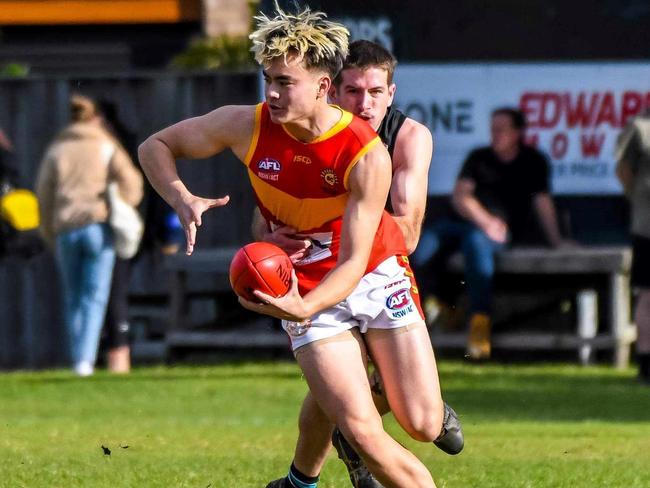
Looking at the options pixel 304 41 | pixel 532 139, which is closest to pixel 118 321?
pixel 532 139

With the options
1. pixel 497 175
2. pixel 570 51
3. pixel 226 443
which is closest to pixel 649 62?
pixel 570 51

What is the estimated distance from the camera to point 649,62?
14516 mm

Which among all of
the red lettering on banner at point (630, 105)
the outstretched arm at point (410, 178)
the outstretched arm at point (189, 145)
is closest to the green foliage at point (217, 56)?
the red lettering on banner at point (630, 105)

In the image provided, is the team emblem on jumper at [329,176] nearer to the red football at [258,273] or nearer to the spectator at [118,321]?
the red football at [258,273]

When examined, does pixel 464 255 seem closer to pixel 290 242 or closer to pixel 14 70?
pixel 14 70

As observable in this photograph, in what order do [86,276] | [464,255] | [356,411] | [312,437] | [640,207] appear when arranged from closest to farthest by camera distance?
[356,411] < [312,437] < [640,207] < [86,276] < [464,255]

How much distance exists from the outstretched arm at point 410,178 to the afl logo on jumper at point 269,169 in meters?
0.95

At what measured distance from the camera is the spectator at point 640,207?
1302cm

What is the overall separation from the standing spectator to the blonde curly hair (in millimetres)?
7162

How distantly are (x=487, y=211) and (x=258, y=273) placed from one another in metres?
8.41

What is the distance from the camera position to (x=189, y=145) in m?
6.79

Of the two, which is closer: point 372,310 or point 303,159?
point 303,159

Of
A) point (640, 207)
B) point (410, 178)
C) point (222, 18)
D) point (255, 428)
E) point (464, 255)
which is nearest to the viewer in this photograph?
point (410, 178)

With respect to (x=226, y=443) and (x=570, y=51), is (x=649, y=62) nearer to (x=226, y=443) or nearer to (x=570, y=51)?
(x=570, y=51)
